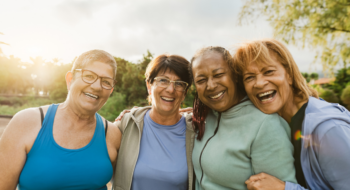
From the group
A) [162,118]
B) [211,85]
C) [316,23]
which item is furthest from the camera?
[316,23]

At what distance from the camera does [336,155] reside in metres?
1.64

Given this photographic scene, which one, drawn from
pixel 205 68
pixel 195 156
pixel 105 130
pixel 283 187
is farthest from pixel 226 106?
pixel 105 130

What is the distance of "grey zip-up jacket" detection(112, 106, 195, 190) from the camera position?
2582mm

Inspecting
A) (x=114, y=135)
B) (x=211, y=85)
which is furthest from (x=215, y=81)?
(x=114, y=135)

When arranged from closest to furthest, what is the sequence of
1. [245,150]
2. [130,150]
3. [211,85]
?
[245,150] → [211,85] → [130,150]

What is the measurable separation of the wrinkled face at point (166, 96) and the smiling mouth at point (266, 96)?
115 centimetres

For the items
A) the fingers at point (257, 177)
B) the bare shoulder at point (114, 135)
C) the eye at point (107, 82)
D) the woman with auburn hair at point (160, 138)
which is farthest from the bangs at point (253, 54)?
the bare shoulder at point (114, 135)

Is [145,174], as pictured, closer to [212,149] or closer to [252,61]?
[212,149]

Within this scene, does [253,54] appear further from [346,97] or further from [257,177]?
[346,97]

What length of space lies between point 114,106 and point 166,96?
12129mm

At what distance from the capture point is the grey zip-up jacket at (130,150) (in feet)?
8.47

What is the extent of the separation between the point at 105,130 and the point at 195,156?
1.21 metres

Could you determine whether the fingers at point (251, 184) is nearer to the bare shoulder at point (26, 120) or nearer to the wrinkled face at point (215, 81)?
the wrinkled face at point (215, 81)

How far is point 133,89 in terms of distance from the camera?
15.5 meters
